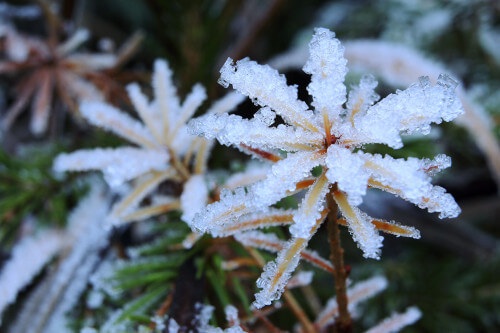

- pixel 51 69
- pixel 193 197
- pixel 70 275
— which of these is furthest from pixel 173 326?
pixel 51 69

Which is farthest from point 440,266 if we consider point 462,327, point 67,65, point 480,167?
point 67,65

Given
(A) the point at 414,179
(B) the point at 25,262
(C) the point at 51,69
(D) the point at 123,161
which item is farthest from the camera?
(C) the point at 51,69

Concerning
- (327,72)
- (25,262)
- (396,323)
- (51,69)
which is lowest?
(396,323)

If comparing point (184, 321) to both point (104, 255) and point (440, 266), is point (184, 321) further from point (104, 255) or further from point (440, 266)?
point (440, 266)

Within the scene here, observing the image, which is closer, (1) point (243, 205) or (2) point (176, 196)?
(1) point (243, 205)

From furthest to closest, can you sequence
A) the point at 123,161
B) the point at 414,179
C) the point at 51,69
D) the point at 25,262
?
the point at 51,69 → the point at 25,262 → the point at 123,161 → the point at 414,179

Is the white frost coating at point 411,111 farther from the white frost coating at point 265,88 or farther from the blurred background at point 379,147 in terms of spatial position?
the blurred background at point 379,147

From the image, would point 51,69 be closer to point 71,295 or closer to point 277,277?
point 71,295

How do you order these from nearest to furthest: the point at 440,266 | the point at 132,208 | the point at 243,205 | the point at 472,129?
the point at 243,205
the point at 132,208
the point at 472,129
the point at 440,266
